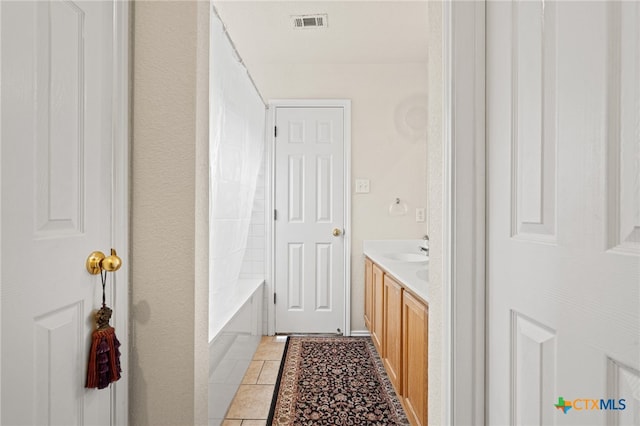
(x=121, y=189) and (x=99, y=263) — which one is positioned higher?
(x=121, y=189)

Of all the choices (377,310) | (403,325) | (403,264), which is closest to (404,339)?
(403,325)

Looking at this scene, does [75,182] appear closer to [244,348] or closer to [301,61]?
[244,348]

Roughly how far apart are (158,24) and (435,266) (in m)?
1.18

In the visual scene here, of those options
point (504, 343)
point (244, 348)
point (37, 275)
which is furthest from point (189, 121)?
point (244, 348)

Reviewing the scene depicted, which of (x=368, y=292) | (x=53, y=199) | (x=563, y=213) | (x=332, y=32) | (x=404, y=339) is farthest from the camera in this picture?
(x=368, y=292)

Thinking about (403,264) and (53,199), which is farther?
(403,264)

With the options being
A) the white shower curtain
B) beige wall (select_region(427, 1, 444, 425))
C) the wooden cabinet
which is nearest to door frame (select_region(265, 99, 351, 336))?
the wooden cabinet

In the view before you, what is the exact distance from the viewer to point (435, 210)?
1.13 m

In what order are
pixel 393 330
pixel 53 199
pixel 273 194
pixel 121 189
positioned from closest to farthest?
pixel 53 199
pixel 121 189
pixel 393 330
pixel 273 194

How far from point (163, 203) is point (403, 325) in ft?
4.57

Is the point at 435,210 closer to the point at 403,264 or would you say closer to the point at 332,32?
the point at 403,264

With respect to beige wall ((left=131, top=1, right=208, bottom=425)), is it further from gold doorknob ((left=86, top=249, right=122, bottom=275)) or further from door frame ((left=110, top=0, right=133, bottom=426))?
gold doorknob ((left=86, top=249, right=122, bottom=275))

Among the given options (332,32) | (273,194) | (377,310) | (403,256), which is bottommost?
(377,310)

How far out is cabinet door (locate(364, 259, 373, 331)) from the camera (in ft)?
10.1
